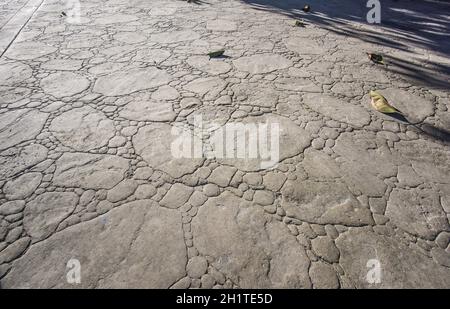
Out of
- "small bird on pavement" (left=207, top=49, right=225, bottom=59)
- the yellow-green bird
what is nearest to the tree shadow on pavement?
the yellow-green bird

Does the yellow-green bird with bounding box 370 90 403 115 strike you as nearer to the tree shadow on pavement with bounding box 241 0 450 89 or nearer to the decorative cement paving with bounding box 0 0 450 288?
the decorative cement paving with bounding box 0 0 450 288

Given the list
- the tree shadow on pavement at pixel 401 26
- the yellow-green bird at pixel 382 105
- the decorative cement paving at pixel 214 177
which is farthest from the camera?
the tree shadow on pavement at pixel 401 26

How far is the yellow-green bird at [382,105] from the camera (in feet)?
9.10

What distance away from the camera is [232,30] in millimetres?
4789

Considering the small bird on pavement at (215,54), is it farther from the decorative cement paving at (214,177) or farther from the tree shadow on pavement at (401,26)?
the tree shadow on pavement at (401,26)

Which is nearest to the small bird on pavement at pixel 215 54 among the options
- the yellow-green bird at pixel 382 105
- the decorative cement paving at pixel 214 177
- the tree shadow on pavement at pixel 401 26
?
the decorative cement paving at pixel 214 177

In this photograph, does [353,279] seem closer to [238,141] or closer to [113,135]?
[238,141]

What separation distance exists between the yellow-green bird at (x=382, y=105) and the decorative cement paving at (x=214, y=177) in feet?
0.28

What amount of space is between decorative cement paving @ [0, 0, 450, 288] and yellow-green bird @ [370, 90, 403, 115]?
86 millimetres

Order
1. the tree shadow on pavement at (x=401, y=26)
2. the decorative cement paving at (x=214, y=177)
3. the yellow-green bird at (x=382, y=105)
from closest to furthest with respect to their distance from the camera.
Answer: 1. the decorative cement paving at (x=214, y=177)
2. the yellow-green bird at (x=382, y=105)
3. the tree shadow on pavement at (x=401, y=26)

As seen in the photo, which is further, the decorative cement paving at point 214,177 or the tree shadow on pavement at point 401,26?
the tree shadow on pavement at point 401,26

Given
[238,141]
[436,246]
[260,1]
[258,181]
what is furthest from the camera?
[260,1]

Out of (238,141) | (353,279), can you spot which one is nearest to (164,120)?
(238,141)
